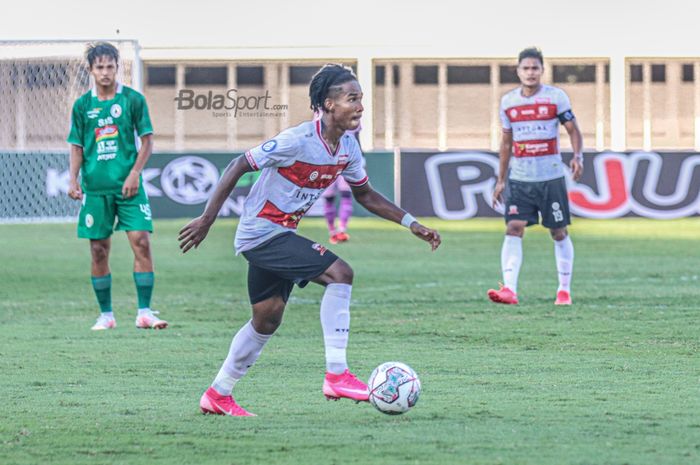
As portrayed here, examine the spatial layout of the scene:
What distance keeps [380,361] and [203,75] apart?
18.7 metres

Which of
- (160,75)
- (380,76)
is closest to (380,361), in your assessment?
(160,75)

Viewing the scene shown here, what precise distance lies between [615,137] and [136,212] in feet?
56.6

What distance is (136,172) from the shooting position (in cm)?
938

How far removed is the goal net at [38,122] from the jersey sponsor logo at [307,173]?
11247 millimetres

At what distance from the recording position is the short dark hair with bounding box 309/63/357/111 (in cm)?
605

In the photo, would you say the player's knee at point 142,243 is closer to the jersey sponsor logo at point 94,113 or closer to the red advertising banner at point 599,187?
the jersey sponsor logo at point 94,113

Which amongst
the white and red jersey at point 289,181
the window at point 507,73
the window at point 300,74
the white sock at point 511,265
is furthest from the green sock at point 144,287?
the window at point 507,73

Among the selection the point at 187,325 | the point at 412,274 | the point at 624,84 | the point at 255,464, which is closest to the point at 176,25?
the point at 624,84

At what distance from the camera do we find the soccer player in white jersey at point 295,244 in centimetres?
595

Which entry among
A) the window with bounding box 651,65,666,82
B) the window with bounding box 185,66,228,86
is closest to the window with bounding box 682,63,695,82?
the window with bounding box 651,65,666,82

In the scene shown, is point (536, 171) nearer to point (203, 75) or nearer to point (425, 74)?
point (203, 75)

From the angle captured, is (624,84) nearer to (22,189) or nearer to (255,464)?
(22,189)

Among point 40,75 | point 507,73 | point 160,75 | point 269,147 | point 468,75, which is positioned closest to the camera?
point 269,147

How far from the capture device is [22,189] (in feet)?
61.8
